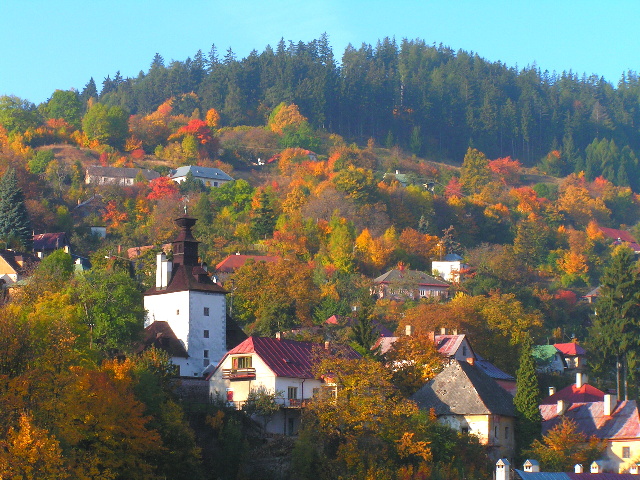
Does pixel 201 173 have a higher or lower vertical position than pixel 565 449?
higher

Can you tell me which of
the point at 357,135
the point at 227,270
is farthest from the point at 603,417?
the point at 357,135

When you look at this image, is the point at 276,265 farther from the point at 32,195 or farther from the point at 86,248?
the point at 32,195

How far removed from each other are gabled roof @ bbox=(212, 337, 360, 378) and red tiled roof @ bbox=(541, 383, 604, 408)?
14374 millimetres

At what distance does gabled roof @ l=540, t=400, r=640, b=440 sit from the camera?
53906 mm

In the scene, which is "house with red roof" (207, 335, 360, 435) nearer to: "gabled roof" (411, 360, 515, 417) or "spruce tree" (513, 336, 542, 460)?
"gabled roof" (411, 360, 515, 417)

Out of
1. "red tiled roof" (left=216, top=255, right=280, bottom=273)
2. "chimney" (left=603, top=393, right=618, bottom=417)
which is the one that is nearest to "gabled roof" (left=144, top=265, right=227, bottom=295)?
"chimney" (left=603, top=393, right=618, bottom=417)

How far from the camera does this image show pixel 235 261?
8794cm

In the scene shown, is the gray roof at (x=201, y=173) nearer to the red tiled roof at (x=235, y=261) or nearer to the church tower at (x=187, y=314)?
the red tiled roof at (x=235, y=261)

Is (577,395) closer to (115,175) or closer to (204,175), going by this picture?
(204,175)

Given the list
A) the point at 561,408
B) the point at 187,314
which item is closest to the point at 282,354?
the point at 187,314

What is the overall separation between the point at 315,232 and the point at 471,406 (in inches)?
1883

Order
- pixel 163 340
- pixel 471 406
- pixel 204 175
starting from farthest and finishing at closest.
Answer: pixel 204 175 < pixel 163 340 < pixel 471 406

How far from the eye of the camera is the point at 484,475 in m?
48.9

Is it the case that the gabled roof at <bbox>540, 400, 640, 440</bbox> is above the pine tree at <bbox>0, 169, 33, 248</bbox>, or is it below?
below
